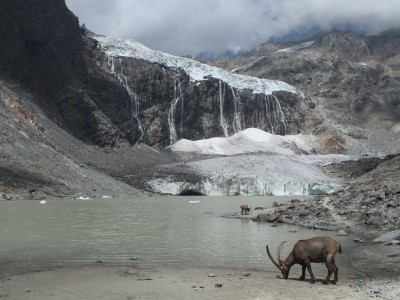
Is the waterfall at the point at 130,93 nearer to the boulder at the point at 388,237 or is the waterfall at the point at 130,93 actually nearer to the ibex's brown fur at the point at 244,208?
the ibex's brown fur at the point at 244,208

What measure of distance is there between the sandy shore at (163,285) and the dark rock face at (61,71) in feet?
255

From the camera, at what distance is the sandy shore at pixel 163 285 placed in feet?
32.1

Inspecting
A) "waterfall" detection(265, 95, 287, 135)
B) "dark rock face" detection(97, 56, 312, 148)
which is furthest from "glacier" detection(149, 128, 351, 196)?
"waterfall" detection(265, 95, 287, 135)

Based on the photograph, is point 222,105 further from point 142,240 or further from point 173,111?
point 142,240

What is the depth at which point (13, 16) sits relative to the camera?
8594 cm

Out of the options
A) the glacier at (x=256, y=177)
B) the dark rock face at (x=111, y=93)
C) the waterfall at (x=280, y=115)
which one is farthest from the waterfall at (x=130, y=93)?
the waterfall at (x=280, y=115)

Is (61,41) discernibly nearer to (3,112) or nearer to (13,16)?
(13,16)

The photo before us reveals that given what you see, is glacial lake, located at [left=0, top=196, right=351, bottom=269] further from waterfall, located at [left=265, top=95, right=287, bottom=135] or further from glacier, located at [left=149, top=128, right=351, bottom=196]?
waterfall, located at [left=265, top=95, right=287, bottom=135]

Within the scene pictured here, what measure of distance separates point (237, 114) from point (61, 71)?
2054 inches

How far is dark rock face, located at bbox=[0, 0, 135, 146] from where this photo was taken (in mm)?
85938

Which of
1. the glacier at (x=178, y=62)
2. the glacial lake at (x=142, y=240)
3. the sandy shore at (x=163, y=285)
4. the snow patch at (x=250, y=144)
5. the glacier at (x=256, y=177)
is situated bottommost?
the sandy shore at (x=163, y=285)

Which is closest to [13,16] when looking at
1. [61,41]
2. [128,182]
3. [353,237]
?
[61,41]

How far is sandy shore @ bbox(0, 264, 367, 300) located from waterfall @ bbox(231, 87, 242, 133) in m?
114

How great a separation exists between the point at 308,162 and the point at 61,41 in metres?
58.7
